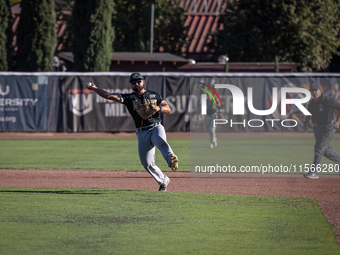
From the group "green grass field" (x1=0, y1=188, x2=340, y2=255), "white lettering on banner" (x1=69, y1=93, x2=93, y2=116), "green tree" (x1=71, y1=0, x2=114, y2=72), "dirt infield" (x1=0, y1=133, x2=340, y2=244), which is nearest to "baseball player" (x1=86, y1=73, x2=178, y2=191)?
"green grass field" (x1=0, y1=188, x2=340, y2=255)

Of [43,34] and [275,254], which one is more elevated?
[43,34]

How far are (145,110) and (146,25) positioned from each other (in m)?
34.3

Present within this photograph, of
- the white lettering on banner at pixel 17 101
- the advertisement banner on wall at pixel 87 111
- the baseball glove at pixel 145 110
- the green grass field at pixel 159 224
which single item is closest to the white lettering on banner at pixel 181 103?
the advertisement banner on wall at pixel 87 111

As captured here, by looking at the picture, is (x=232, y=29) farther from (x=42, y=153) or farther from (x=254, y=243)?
(x=254, y=243)

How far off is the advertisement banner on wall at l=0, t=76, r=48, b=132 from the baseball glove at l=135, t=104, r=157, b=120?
48.7ft

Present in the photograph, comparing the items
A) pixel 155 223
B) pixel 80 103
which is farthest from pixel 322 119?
pixel 80 103

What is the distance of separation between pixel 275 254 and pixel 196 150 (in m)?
12.0

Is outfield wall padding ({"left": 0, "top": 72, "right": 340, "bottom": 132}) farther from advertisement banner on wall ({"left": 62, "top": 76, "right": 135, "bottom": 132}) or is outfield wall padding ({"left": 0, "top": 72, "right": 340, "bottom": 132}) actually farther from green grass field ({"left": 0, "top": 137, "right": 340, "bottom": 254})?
green grass field ({"left": 0, "top": 137, "right": 340, "bottom": 254})

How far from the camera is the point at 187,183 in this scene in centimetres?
1078

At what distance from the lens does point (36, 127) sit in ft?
73.8

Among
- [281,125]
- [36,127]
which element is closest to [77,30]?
[36,127]

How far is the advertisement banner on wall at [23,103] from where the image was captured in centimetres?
2223

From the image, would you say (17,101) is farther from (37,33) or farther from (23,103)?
(37,33)

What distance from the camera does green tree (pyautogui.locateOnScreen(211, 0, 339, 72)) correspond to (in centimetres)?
3456
